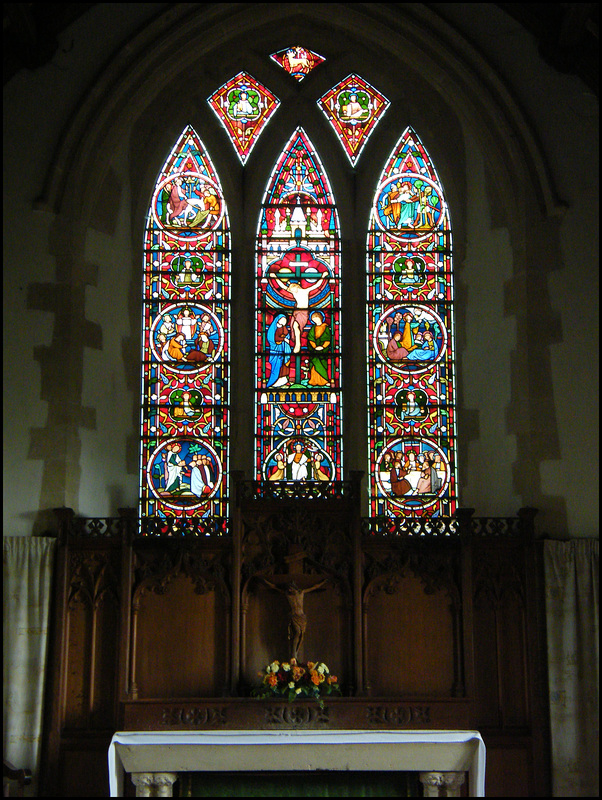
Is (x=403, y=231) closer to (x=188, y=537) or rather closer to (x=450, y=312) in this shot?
(x=450, y=312)

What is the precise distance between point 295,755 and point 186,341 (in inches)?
151

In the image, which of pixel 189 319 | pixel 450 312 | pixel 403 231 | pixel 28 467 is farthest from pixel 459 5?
pixel 28 467

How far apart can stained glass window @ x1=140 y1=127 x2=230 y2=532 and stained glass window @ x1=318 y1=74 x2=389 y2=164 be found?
1.30 m

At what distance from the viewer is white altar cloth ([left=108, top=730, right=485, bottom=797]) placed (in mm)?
7438

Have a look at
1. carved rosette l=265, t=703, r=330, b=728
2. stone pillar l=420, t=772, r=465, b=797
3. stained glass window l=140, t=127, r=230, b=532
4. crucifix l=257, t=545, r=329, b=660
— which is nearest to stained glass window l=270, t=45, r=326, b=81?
stained glass window l=140, t=127, r=230, b=532

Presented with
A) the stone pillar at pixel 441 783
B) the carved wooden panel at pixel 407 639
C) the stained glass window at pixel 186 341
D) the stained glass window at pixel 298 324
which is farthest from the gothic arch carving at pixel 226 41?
the stone pillar at pixel 441 783

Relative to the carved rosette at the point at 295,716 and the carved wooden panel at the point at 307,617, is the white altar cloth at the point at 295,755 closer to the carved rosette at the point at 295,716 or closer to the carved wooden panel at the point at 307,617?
the carved rosette at the point at 295,716

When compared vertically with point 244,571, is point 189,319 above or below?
above

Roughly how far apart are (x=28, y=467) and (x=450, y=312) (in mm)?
4000

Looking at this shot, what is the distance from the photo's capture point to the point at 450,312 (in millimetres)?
9711

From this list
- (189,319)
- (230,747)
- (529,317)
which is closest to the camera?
(230,747)

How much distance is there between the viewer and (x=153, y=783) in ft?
24.5

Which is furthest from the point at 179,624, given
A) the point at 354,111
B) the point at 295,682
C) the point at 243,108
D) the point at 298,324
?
the point at 354,111

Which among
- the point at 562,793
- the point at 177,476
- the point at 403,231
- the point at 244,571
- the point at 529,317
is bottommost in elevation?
the point at 562,793
